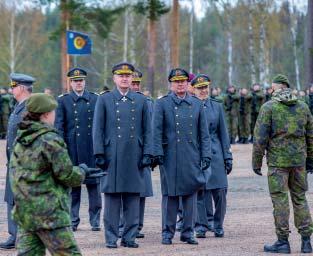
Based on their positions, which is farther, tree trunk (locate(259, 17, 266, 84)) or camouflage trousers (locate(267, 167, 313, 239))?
tree trunk (locate(259, 17, 266, 84))

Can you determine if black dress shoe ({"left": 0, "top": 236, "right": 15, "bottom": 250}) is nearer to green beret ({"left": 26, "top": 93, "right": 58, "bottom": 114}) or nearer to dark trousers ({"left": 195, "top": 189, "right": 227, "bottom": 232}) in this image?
dark trousers ({"left": 195, "top": 189, "right": 227, "bottom": 232})

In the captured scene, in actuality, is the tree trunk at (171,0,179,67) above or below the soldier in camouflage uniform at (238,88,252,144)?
above

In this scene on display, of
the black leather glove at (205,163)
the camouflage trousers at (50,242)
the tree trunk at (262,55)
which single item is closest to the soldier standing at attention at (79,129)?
the black leather glove at (205,163)

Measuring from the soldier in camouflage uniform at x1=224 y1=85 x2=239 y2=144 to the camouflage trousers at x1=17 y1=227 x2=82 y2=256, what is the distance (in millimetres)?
25005

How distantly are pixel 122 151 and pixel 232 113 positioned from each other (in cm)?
2169

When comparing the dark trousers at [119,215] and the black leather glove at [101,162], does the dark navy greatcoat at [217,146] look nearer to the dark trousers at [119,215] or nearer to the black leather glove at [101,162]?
the dark trousers at [119,215]

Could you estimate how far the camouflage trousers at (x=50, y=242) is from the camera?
8164 mm

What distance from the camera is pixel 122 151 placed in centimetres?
1180

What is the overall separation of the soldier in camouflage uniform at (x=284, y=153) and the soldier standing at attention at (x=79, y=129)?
288cm

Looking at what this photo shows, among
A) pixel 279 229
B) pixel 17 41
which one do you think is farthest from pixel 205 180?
pixel 17 41

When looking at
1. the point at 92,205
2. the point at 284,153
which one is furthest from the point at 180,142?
the point at 92,205

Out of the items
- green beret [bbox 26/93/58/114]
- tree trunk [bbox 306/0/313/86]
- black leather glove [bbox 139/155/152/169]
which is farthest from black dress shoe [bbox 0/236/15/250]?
tree trunk [bbox 306/0/313/86]

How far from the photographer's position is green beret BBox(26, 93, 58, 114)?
8219 millimetres

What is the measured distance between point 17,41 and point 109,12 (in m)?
28.2
